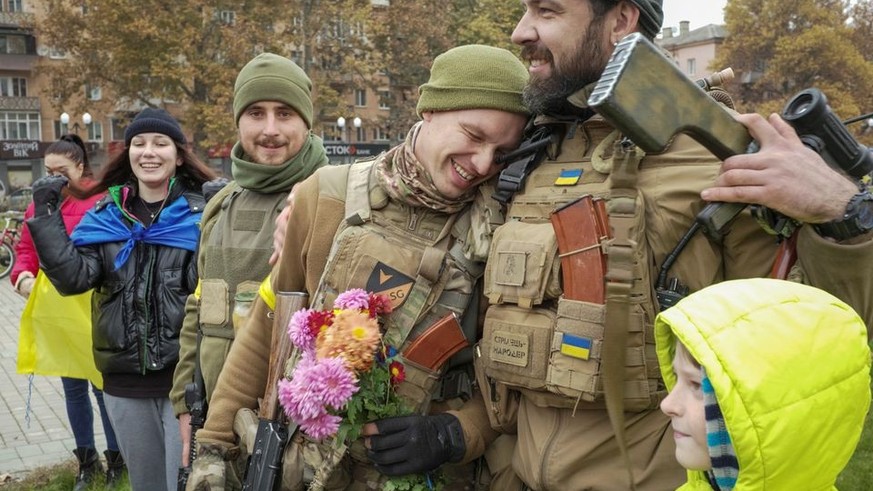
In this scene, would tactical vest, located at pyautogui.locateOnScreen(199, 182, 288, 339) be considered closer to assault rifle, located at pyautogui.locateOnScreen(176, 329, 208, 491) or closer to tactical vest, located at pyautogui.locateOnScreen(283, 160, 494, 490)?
assault rifle, located at pyautogui.locateOnScreen(176, 329, 208, 491)

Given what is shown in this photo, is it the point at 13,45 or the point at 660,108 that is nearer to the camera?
the point at 660,108

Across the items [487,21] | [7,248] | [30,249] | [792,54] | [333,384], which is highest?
[487,21]

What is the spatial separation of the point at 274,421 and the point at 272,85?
1.60m

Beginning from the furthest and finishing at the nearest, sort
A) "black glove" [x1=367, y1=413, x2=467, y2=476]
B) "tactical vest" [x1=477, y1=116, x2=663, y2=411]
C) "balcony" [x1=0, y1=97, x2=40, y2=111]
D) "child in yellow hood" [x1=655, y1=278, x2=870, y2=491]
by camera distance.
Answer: "balcony" [x1=0, y1=97, x2=40, y2=111] < "black glove" [x1=367, y1=413, x2=467, y2=476] < "tactical vest" [x1=477, y1=116, x2=663, y2=411] < "child in yellow hood" [x1=655, y1=278, x2=870, y2=491]

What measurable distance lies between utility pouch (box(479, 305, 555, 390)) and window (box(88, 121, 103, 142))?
4851cm

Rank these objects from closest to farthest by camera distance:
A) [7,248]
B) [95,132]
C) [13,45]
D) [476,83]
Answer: [476,83], [7,248], [13,45], [95,132]

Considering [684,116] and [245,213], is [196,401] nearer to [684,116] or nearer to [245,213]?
[245,213]

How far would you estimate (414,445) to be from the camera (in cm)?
213

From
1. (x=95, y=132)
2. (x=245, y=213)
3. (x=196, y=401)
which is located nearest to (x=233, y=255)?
(x=245, y=213)

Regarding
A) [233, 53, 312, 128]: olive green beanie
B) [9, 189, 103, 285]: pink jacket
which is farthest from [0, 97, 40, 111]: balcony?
[233, 53, 312, 128]: olive green beanie

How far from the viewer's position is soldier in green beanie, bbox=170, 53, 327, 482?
130 inches

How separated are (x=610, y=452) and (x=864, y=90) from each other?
33994mm

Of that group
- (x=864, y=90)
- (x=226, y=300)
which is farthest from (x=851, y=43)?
(x=226, y=300)

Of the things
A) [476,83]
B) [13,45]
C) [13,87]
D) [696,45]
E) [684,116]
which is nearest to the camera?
[684,116]
